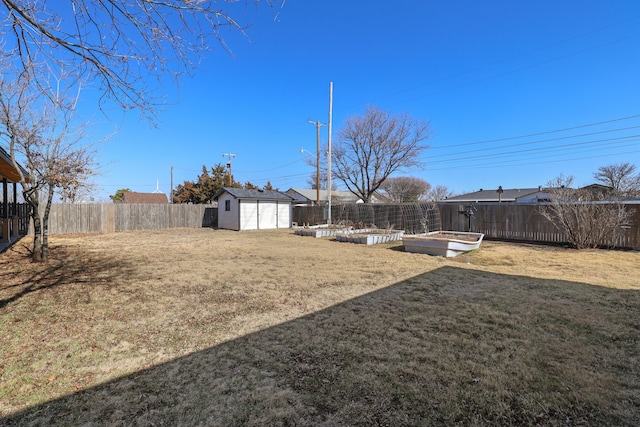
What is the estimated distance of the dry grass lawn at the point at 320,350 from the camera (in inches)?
81.0

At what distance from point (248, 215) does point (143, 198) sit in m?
34.0

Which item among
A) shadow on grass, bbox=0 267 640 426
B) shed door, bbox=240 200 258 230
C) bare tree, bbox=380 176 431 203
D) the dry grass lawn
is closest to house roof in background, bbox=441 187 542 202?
bare tree, bbox=380 176 431 203

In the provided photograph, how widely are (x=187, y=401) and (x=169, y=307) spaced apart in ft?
7.49

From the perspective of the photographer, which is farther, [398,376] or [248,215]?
[248,215]

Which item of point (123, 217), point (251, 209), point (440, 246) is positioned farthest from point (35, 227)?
point (251, 209)

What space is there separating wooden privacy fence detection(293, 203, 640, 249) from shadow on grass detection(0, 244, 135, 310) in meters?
10.6

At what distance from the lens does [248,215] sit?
62.4 feet

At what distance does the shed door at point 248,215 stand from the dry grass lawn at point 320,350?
41.9ft

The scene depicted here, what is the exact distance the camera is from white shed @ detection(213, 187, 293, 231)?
18.8 metres

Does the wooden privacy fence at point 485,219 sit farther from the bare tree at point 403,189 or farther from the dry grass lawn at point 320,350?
the bare tree at point 403,189

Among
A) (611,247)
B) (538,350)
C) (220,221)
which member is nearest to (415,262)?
(538,350)

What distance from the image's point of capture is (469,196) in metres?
39.4

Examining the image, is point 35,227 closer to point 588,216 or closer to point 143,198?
point 588,216

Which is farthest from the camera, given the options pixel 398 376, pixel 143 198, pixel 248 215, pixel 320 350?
pixel 143 198
